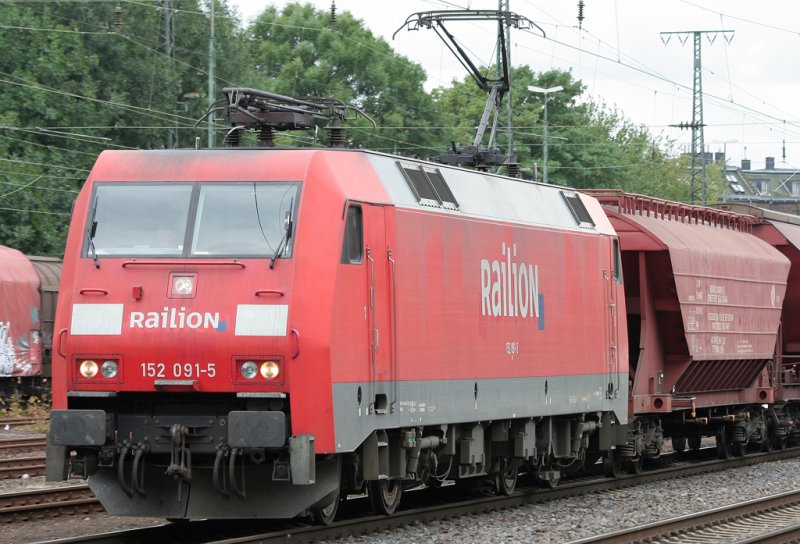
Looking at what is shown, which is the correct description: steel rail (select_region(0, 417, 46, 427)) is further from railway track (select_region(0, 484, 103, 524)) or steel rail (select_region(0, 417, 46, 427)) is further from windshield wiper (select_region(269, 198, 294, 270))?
windshield wiper (select_region(269, 198, 294, 270))

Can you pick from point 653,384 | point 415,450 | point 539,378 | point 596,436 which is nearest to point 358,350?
point 415,450

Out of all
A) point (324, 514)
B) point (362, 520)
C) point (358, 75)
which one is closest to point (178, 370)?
point (324, 514)

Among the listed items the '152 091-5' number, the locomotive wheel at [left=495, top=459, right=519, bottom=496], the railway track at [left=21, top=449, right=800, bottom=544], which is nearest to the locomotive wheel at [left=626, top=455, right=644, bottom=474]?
the railway track at [left=21, top=449, right=800, bottom=544]

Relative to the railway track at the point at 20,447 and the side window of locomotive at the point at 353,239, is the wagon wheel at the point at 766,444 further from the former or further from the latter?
the side window of locomotive at the point at 353,239

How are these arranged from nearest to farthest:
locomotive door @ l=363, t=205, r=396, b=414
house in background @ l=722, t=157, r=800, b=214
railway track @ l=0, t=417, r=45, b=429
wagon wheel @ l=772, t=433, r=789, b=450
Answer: locomotive door @ l=363, t=205, r=396, b=414 → wagon wheel @ l=772, t=433, r=789, b=450 → railway track @ l=0, t=417, r=45, b=429 → house in background @ l=722, t=157, r=800, b=214

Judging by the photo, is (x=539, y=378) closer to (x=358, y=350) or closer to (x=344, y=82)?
(x=358, y=350)

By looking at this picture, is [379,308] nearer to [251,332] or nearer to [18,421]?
[251,332]

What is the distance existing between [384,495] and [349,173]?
11.1 ft

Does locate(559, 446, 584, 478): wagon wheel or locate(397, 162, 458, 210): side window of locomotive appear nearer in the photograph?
locate(397, 162, 458, 210): side window of locomotive

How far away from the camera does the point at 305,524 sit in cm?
1320

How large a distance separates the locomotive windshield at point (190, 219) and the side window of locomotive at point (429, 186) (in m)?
1.94

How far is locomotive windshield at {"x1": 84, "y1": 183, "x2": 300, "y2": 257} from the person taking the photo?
1197 centimetres

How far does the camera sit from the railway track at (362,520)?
1229 centimetres

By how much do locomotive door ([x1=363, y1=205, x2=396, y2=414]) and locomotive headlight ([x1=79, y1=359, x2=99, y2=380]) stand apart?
2.40 meters
